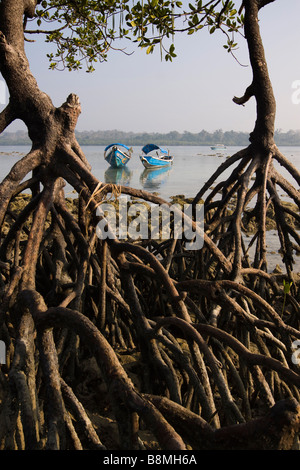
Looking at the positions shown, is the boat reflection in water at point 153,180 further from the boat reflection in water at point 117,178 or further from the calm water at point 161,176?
the boat reflection in water at point 117,178

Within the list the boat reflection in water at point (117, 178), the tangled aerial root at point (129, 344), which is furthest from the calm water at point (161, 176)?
the tangled aerial root at point (129, 344)

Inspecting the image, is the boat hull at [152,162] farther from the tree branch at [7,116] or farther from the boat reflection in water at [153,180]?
the tree branch at [7,116]

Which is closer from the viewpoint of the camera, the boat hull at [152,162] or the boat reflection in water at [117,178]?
the boat reflection in water at [117,178]

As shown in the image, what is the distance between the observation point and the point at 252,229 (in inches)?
357

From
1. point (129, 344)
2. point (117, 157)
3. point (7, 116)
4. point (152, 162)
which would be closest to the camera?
point (7, 116)

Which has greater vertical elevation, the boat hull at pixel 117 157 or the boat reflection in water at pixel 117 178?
the boat hull at pixel 117 157

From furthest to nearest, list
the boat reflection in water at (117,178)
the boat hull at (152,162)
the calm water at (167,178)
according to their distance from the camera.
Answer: the boat hull at (152,162), the boat reflection in water at (117,178), the calm water at (167,178)

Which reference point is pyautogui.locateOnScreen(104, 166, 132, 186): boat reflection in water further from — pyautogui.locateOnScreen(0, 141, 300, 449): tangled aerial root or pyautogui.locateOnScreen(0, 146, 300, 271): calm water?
pyautogui.locateOnScreen(0, 141, 300, 449): tangled aerial root

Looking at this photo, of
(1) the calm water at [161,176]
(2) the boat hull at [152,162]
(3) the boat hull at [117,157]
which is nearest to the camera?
(1) the calm water at [161,176]

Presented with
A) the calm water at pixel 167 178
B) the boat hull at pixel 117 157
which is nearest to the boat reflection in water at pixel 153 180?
the calm water at pixel 167 178

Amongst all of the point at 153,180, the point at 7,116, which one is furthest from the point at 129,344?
the point at 153,180

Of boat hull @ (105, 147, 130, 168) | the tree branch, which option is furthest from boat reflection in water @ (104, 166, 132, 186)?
the tree branch

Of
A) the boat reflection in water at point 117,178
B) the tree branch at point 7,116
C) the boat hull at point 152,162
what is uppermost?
the tree branch at point 7,116

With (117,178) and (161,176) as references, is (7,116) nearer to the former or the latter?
(117,178)
